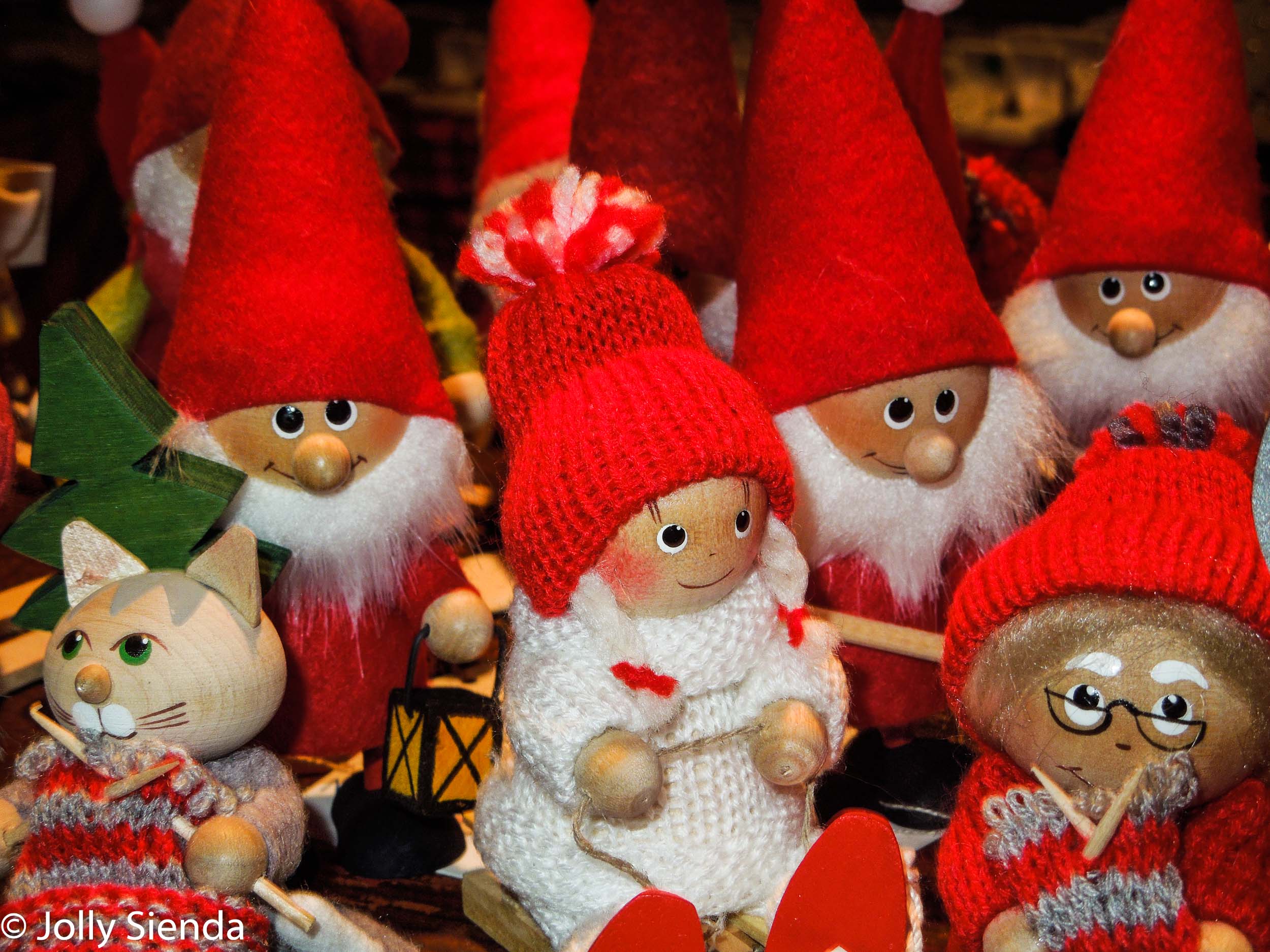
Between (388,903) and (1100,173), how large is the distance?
3.09ft

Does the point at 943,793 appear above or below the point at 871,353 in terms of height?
below

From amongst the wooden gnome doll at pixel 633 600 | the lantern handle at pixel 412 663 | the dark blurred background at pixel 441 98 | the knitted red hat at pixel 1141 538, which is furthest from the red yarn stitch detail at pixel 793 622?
the dark blurred background at pixel 441 98

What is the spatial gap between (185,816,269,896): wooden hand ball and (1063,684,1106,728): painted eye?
52cm

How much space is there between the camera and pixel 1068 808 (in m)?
0.79

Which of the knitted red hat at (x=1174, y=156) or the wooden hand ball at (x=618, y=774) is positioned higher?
the knitted red hat at (x=1174, y=156)

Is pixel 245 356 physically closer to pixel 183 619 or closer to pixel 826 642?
pixel 183 619

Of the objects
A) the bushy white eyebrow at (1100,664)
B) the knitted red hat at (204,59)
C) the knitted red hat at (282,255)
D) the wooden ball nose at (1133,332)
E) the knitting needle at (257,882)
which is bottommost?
the knitting needle at (257,882)

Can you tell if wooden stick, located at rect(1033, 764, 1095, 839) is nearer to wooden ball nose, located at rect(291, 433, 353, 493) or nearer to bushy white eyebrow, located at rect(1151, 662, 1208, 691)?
bushy white eyebrow, located at rect(1151, 662, 1208, 691)

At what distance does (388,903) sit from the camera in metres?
1.04

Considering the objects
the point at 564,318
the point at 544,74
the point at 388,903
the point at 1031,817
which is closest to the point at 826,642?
the point at 1031,817

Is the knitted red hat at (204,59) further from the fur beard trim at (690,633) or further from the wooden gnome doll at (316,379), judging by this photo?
the fur beard trim at (690,633)

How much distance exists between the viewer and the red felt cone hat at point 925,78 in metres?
1.26

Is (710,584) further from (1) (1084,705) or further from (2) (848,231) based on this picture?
(2) (848,231)

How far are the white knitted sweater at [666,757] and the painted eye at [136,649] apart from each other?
24 cm
